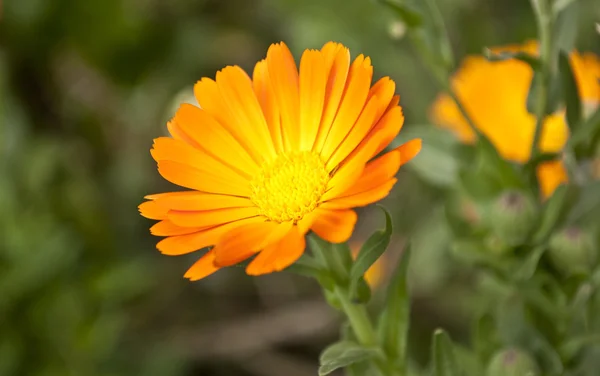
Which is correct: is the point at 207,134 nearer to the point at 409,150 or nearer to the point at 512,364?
the point at 409,150

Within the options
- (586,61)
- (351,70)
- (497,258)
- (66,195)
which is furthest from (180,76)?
(351,70)

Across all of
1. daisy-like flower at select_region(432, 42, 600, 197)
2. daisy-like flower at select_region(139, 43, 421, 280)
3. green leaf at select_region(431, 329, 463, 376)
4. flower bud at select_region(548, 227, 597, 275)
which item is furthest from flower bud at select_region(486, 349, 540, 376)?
daisy-like flower at select_region(432, 42, 600, 197)

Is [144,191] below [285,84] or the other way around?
the other way around

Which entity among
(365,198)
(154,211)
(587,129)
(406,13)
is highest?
(406,13)

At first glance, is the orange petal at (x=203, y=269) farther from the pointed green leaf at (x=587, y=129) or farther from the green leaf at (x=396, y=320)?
the pointed green leaf at (x=587, y=129)

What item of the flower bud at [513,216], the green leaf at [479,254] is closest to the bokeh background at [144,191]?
the green leaf at [479,254]

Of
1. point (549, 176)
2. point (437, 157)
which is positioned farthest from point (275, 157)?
point (549, 176)
